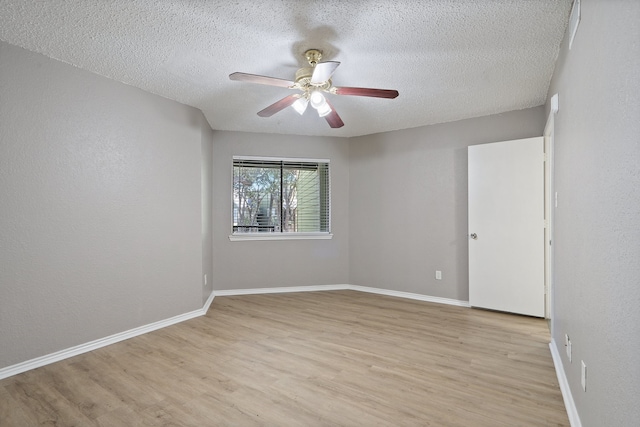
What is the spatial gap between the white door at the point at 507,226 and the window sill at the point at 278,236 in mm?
2085

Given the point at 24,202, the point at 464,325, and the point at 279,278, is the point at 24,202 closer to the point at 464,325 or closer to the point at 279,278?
the point at 279,278

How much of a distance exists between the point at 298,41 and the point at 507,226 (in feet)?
9.87

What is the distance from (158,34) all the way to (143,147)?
4.37 feet

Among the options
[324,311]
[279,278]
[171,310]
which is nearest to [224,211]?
[279,278]

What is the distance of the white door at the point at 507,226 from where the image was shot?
142 inches

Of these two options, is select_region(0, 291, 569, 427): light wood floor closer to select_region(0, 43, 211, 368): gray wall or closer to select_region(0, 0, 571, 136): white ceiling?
select_region(0, 43, 211, 368): gray wall

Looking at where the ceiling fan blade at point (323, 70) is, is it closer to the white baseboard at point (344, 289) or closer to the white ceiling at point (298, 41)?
the white ceiling at point (298, 41)

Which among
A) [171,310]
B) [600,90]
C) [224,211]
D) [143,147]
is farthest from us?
[224,211]

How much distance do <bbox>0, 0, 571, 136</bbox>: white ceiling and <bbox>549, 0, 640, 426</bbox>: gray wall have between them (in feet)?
1.66

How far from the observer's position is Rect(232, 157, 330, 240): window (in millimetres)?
4859

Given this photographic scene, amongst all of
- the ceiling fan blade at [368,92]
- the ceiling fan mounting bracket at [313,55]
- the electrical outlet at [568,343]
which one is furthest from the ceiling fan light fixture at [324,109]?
the electrical outlet at [568,343]

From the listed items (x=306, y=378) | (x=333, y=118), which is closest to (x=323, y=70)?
(x=333, y=118)

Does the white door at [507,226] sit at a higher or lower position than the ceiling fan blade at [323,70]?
lower

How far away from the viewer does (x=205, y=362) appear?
102 inches
